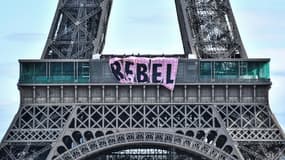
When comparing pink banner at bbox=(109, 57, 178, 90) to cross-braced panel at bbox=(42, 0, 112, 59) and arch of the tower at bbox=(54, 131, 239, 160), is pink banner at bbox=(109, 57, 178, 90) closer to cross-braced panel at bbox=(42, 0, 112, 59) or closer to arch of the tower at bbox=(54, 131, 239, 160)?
cross-braced panel at bbox=(42, 0, 112, 59)

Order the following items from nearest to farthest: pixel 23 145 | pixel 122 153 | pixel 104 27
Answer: pixel 23 145
pixel 104 27
pixel 122 153

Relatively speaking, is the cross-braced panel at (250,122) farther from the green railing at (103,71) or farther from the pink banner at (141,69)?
the pink banner at (141,69)

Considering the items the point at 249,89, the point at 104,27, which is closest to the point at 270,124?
the point at 249,89

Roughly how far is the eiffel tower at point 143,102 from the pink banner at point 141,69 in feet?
1.56

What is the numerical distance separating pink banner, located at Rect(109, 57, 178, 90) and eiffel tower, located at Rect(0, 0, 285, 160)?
1.56 feet

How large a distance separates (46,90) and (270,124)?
53.7 ft

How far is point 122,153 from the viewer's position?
84.2 m

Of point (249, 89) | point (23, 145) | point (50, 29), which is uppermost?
point (50, 29)

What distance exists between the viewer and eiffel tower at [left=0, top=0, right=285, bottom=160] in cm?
Result: 6712

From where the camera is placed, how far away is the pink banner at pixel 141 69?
227 ft

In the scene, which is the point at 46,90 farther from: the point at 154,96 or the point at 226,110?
the point at 226,110

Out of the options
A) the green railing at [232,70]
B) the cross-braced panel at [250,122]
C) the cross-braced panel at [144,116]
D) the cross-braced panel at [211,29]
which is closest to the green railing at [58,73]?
the cross-braced panel at [144,116]

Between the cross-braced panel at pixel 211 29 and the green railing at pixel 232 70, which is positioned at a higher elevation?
the cross-braced panel at pixel 211 29

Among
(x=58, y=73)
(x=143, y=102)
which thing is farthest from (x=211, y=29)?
(x=58, y=73)
